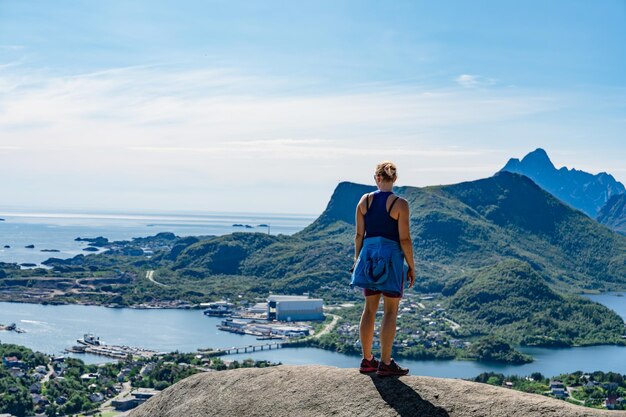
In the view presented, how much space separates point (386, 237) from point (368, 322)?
0.87 m

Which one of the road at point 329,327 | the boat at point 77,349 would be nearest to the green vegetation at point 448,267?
the road at point 329,327

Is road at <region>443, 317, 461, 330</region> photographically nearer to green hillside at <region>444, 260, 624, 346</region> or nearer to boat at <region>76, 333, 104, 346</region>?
green hillside at <region>444, 260, 624, 346</region>

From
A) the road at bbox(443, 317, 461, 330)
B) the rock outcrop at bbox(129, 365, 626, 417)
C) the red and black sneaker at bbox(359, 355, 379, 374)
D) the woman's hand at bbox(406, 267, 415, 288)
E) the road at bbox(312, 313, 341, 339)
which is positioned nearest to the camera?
the rock outcrop at bbox(129, 365, 626, 417)

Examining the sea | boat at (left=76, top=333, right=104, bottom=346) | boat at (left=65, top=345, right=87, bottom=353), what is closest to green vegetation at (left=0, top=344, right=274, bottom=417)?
the sea

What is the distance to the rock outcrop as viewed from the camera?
6.52 meters

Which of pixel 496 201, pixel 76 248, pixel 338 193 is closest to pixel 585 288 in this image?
pixel 496 201

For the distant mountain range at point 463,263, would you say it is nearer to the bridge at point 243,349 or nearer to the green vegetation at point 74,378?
the bridge at point 243,349

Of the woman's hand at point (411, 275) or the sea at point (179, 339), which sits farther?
the sea at point (179, 339)

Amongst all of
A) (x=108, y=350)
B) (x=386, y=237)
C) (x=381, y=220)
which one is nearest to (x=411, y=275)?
(x=386, y=237)

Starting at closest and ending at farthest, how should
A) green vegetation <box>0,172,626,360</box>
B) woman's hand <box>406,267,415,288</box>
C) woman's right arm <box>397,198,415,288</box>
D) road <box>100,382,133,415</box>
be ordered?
woman's right arm <box>397,198,415,288</box>, woman's hand <box>406,267,415,288</box>, road <box>100,382,133,415</box>, green vegetation <box>0,172,626,360</box>

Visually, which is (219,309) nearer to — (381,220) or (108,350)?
(108,350)

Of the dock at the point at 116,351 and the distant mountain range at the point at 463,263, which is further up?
the distant mountain range at the point at 463,263

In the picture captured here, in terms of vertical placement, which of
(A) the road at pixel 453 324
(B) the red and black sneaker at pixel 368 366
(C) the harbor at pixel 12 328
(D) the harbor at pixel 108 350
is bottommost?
(C) the harbor at pixel 12 328

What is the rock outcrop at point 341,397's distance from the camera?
6.52 m
